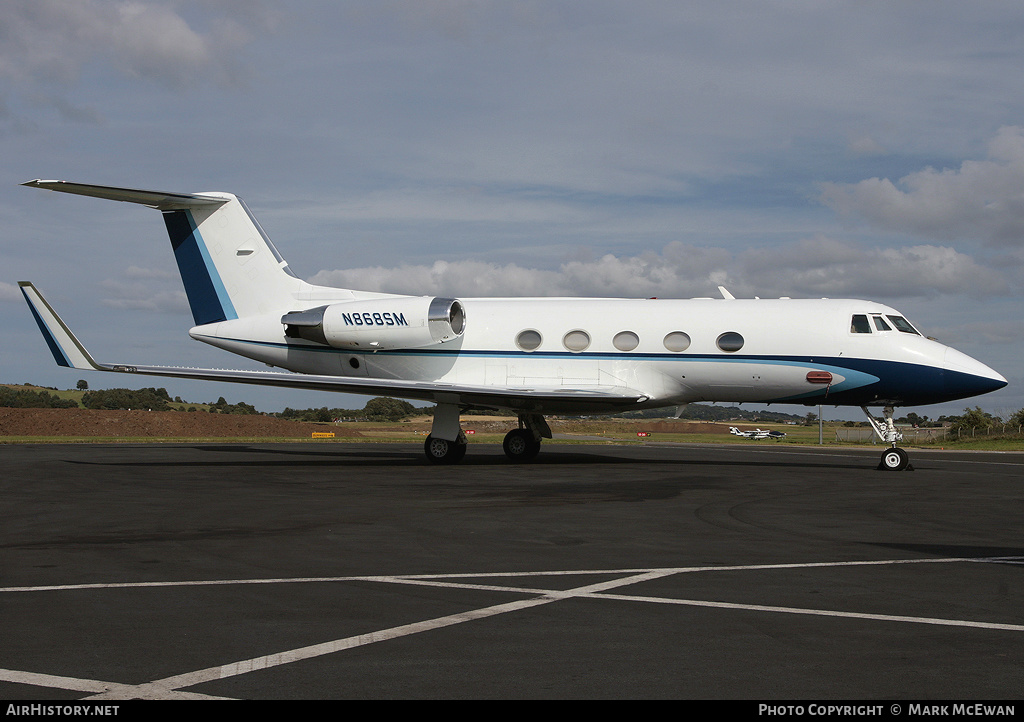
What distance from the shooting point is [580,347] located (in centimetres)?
2155

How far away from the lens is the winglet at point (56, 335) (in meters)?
18.7

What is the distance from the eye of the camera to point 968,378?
19.2 m

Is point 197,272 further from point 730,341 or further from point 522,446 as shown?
point 730,341

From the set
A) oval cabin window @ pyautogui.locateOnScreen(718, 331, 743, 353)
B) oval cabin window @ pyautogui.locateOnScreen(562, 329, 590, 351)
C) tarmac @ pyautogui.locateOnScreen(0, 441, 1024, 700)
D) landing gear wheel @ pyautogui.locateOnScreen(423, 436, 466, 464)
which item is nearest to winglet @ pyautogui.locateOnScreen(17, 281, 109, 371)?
tarmac @ pyautogui.locateOnScreen(0, 441, 1024, 700)

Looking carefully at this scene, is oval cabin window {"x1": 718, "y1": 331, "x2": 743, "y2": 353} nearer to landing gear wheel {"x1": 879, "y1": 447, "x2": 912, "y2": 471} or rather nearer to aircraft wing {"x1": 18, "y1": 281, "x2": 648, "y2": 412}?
aircraft wing {"x1": 18, "y1": 281, "x2": 648, "y2": 412}

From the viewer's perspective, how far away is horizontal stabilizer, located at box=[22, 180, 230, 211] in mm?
19219

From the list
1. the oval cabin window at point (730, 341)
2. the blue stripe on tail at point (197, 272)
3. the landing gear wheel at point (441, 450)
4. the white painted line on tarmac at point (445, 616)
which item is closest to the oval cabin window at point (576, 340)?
the oval cabin window at point (730, 341)

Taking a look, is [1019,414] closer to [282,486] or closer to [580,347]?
[580,347]

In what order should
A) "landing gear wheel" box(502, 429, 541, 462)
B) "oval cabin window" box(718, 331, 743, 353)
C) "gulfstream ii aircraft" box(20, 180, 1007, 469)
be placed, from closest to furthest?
"gulfstream ii aircraft" box(20, 180, 1007, 469) < "oval cabin window" box(718, 331, 743, 353) < "landing gear wheel" box(502, 429, 541, 462)

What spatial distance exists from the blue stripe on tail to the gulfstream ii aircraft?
4 cm

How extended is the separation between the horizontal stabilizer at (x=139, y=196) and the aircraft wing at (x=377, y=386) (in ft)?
7.36

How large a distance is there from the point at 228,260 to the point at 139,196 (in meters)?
2.90

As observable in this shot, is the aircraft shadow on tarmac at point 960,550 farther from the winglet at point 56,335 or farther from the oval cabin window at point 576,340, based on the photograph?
the winglet at point 56,335

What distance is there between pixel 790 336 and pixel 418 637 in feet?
54.3
